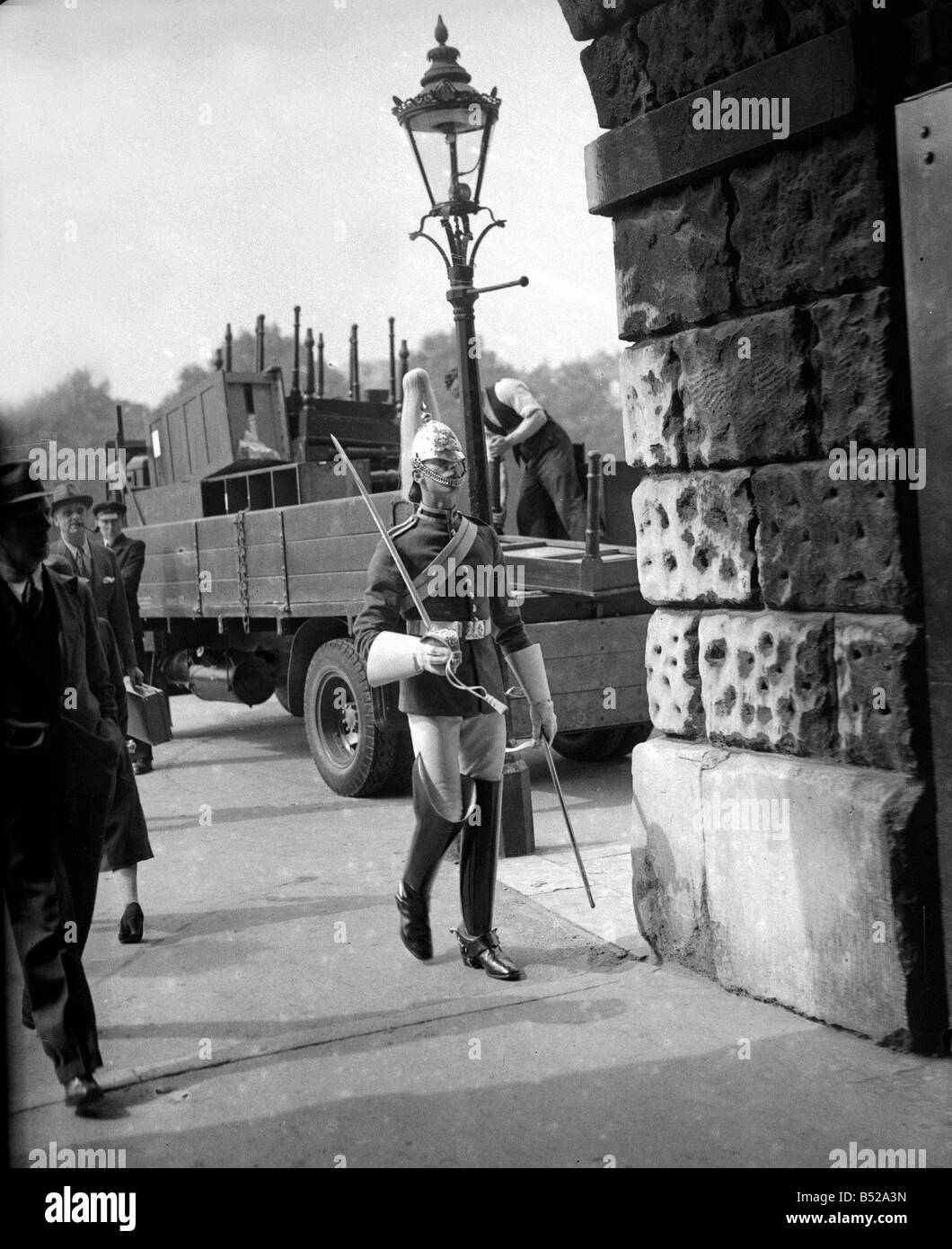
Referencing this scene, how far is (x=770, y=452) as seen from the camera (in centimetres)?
412

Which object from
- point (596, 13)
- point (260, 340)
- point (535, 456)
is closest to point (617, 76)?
point (596, 13)

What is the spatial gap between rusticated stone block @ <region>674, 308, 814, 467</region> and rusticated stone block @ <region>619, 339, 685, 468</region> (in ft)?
0.15

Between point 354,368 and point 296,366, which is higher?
point 354,368

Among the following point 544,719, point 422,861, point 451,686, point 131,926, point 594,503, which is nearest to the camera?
point 451,686

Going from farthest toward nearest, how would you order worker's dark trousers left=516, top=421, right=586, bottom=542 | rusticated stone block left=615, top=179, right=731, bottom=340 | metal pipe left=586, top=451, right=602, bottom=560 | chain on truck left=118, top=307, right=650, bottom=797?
1. worker's dark trousers left=516, top=421, right=586, bottom=542
2. chain on truck left=118, top=307, right=650, bottom=797
3. metal pipe left=586, top=451, right=602, bottom=560
4. rusticated stone block left=615, top=179, right=731, bottom=340

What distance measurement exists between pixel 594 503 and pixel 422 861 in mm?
3154

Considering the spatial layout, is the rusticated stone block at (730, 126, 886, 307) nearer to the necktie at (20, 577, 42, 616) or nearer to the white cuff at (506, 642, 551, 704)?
the white cuff at (506, 642, 551, 704)

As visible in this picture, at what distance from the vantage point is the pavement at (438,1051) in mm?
3375

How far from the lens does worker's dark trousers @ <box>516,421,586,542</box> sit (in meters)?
8.59

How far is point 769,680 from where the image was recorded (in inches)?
166

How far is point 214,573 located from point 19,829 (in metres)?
6.20

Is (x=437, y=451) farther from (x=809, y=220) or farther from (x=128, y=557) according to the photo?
(x=128, y=557)

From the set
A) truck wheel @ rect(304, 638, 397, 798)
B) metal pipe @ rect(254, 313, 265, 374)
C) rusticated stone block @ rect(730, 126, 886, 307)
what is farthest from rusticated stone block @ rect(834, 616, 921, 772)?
metal pipe @ rect(254, 313, 265, 374)
